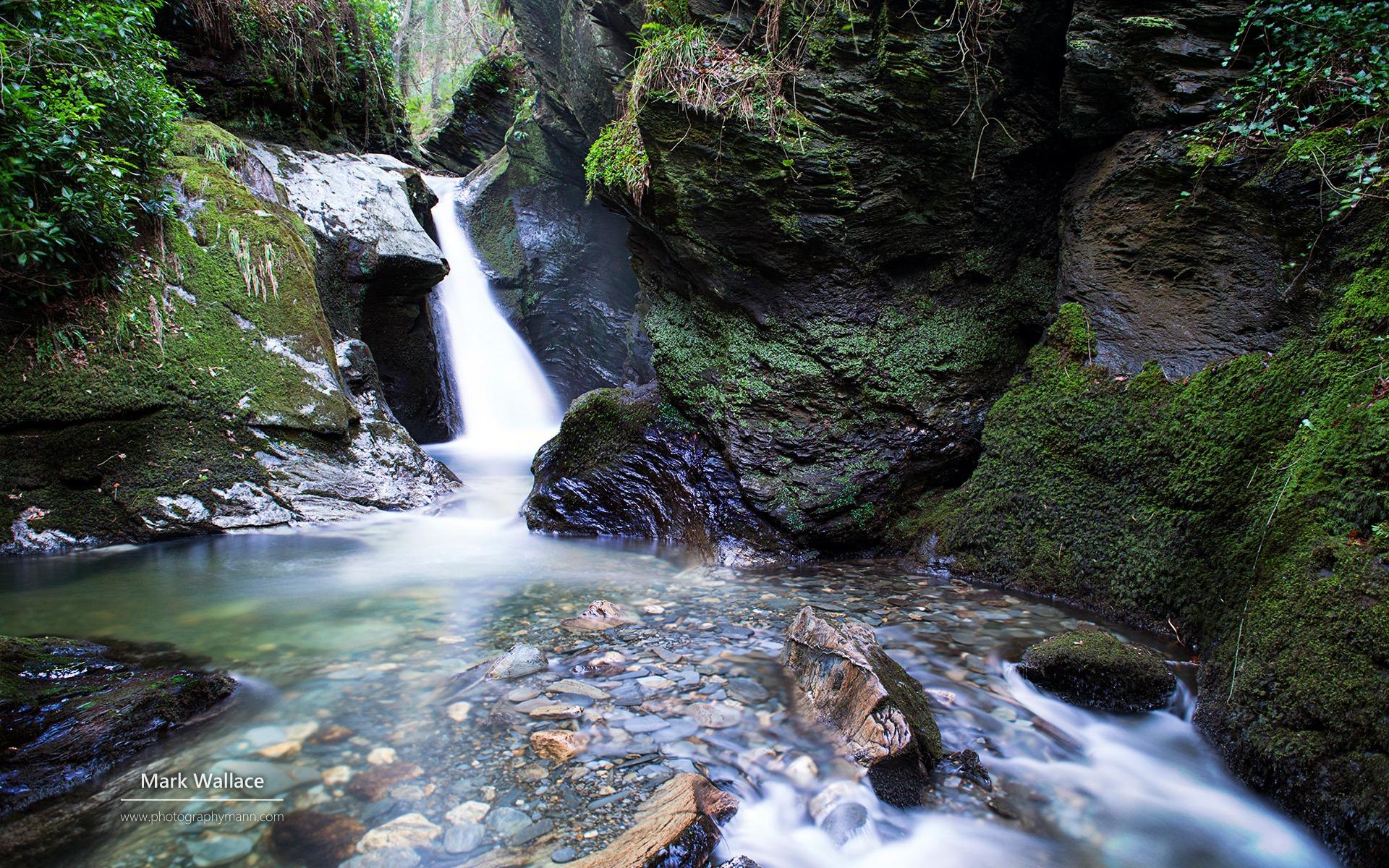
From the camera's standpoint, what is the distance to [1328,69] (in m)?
3.48

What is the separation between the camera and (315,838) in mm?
1887

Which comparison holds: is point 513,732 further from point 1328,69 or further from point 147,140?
point 147,140

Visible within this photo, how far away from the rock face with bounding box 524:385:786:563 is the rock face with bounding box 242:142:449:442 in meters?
3.12

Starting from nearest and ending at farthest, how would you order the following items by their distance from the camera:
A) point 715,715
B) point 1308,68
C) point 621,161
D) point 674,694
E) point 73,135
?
1. point 715,715
2. point 674,694
3. point 1308,68
4. point 73,135
5. point 621,161

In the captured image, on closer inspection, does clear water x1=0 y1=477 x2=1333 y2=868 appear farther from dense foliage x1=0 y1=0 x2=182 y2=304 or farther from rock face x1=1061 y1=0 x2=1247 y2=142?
rock face x1=1061 y1=0 x2=1247 y2=142

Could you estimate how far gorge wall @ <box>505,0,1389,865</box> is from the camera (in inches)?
120

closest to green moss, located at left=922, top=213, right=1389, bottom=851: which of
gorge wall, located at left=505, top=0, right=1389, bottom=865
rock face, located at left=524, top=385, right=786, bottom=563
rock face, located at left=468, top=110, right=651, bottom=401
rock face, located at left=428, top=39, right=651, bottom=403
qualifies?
gorge wall, located at left=505, top=0, right=1389, bottom=865

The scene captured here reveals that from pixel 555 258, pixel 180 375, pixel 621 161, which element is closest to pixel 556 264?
pixel 555 258

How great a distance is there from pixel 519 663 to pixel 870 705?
5.39ft

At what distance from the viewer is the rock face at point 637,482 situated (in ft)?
18.6

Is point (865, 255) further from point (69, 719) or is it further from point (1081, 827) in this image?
point (69, 719)

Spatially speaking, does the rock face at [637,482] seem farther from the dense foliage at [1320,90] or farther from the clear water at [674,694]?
the dense foliage at [1320,90]

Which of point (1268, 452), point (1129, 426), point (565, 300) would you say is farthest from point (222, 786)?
point (565, 300)

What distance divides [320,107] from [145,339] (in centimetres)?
560
